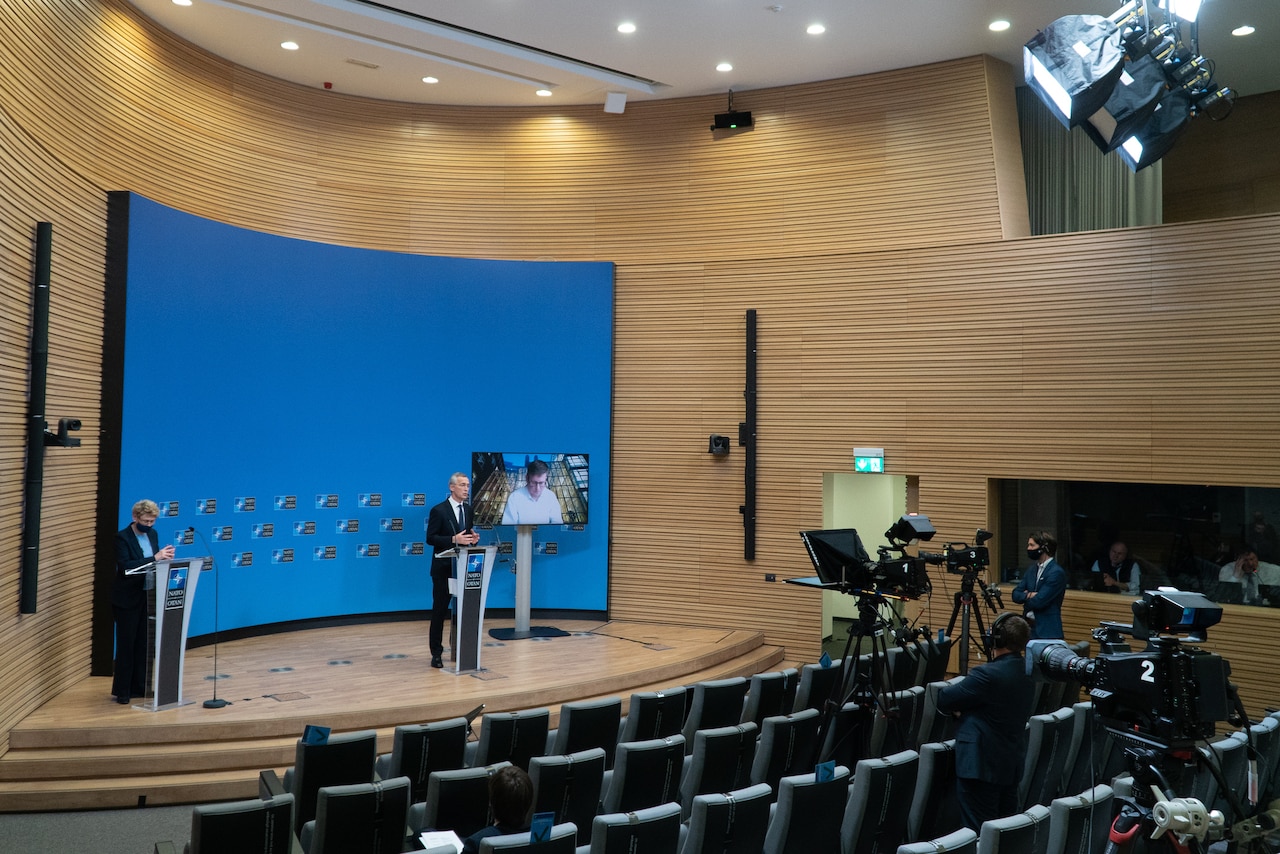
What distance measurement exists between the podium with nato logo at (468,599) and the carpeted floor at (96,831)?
2523 millimetres

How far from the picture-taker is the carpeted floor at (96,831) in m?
5.19

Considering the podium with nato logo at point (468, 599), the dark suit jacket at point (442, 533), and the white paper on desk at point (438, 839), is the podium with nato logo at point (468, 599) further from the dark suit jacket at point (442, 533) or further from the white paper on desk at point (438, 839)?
the white paper on desk at point (438, 839)

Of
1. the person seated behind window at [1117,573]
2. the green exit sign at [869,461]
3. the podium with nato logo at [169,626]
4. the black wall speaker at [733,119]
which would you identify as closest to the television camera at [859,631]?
the green exit sign at [869,461]

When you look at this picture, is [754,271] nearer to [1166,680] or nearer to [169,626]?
[169,626]

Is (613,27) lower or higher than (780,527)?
higher

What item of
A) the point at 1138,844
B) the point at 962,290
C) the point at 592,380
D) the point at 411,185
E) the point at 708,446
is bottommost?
the point at 1138,844

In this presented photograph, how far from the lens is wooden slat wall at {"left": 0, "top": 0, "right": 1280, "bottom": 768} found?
26.3ft

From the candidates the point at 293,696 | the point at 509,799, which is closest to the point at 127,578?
the point at 293,696

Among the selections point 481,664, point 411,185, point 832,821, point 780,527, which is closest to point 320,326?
point 411,185

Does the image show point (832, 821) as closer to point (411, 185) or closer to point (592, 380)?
point (592, 380)

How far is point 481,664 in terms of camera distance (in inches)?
331

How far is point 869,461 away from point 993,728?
5.28 metres

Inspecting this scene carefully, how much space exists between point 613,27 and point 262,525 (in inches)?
226

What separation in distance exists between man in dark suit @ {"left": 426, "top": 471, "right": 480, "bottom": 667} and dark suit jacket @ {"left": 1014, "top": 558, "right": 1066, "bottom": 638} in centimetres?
470
